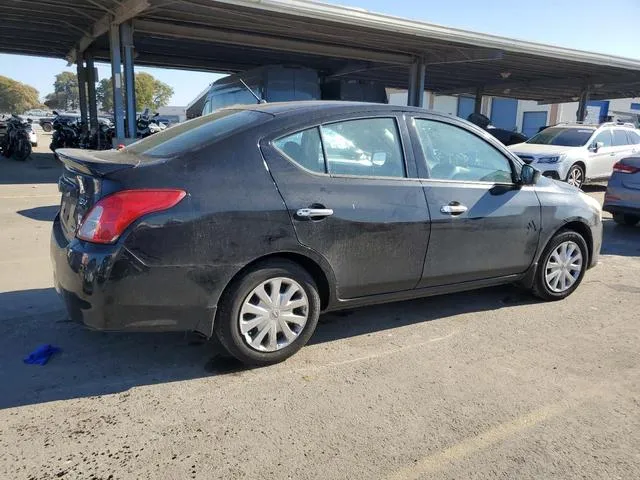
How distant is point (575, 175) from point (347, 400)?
10916 mm

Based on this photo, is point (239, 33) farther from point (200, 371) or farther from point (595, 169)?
point (200, 371)

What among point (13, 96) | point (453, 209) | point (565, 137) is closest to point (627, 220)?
point (565, 137)

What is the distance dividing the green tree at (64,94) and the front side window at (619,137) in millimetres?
117370

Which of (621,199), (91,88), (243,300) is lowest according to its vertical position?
(243,300)

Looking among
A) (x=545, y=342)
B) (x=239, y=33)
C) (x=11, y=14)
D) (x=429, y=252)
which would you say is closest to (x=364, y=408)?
(x=429, y=252)

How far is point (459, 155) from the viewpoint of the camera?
4.28m

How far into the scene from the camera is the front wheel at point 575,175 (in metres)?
12.1

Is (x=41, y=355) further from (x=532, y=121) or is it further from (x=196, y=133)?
(x=532, y=121)

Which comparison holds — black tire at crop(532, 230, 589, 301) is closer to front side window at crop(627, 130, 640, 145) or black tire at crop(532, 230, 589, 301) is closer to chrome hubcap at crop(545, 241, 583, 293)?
chrome hubcap at crop(545, 241, 583, 293)

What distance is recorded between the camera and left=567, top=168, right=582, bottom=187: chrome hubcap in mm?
12070

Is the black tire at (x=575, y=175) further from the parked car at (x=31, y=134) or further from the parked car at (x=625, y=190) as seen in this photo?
the parked car at (x=31, y=134)

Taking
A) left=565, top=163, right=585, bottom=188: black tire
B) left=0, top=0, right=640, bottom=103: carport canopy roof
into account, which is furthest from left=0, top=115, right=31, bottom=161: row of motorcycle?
left=565, top=163, right=585, bottom=188: black tire

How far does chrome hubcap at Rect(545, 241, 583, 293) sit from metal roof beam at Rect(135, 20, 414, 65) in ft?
45.2

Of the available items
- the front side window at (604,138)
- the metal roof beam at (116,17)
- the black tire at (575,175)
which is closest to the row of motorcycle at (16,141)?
the metal roof beam at (116,17)
